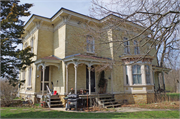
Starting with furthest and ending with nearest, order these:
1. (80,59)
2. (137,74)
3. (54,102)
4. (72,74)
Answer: (137,74), (72,74), (54,102), (80,59)

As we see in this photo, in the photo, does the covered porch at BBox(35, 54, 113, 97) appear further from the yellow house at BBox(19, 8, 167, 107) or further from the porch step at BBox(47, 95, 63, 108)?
the porch step at BBox(47, 95, 63, 108)

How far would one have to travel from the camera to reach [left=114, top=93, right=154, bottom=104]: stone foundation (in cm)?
1388

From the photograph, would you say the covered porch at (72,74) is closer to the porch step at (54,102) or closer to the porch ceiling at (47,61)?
the porch ceiling at (47,61)

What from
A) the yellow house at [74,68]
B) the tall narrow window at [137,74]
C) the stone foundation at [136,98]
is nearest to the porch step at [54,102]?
the yellow house at [74,68]

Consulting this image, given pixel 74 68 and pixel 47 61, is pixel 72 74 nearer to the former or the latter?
pixel 74 68

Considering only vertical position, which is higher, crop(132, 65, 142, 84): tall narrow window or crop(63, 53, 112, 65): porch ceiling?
crop(63, 53, 112, 65): porch ceiling

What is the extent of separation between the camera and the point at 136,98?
1409 centimetres

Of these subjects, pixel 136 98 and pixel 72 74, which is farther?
pixel 136 98

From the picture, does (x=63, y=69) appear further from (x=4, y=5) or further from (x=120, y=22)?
(x=120, y=22)

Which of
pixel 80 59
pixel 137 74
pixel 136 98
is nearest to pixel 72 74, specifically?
pixel 80 59

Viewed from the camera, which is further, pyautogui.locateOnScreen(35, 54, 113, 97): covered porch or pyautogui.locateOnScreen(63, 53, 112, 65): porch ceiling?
pyautogui.locateOnScreen(35, 54, 113, 97): covered porch

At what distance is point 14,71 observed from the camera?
9586 mm

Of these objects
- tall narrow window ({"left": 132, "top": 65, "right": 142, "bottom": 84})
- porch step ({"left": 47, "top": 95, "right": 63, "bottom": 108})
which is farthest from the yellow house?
porch step ({"left": 47, "top": 95, "right": 63, "bottom": 108})

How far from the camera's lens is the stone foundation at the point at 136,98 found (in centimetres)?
1388
